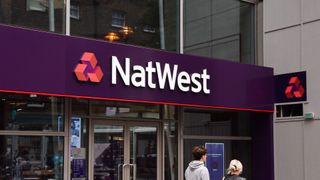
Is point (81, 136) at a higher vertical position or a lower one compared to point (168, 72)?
lower

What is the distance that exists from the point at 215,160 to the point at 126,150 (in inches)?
99.3

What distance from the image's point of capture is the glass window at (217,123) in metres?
12.0

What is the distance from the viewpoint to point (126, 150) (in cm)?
1078

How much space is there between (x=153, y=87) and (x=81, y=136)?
5.40 ft

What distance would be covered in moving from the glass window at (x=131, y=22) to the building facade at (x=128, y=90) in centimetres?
2

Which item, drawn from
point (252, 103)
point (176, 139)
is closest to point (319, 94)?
point (252, 103)

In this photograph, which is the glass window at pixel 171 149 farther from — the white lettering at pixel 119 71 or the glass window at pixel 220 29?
the white lettering at pixel 119 71

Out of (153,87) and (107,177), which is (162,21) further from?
(107,177)

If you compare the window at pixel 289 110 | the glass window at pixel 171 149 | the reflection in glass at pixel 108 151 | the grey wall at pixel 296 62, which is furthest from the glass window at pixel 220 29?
the reflection in glass at pixel 108 151

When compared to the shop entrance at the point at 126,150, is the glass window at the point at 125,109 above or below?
above

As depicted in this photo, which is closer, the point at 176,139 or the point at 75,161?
the point at 75,161

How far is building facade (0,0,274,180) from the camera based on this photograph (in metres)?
9.13

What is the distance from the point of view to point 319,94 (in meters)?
11.8

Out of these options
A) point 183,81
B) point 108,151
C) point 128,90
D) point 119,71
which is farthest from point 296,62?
point 108,151
